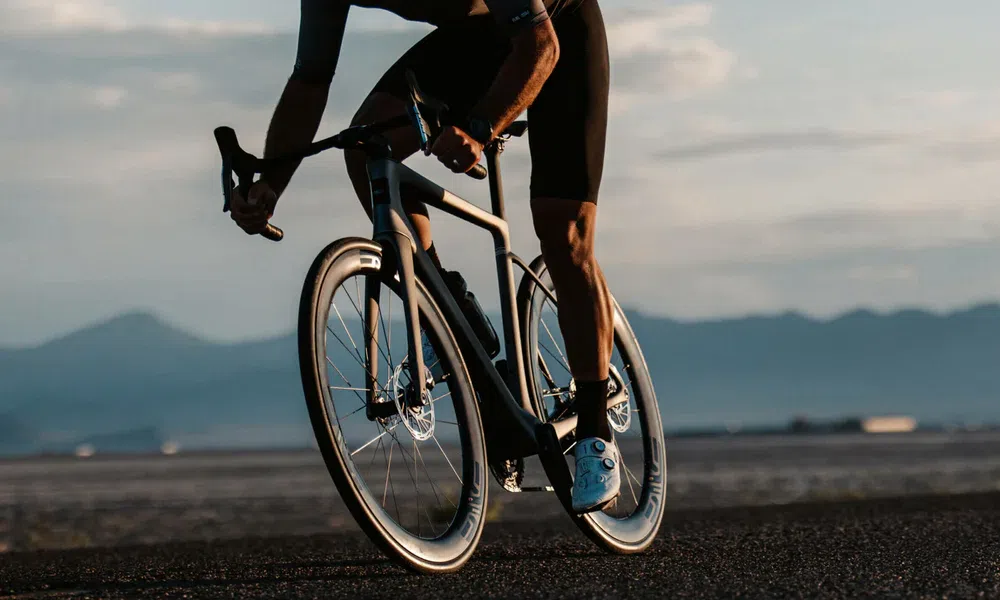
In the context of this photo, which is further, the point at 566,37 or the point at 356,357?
the point at 566,37

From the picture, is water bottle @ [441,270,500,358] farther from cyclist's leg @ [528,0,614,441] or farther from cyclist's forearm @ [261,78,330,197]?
cyclist's forearm @ [261,78,330,197]

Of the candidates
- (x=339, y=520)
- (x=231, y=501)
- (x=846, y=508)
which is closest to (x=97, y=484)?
(x=231, y=501)

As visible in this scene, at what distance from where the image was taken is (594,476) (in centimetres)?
436

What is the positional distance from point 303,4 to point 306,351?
130 cm

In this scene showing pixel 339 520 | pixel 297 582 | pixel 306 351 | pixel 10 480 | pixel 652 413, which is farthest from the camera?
pixel 10 480

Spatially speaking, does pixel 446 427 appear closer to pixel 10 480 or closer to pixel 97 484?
pixel 97 484

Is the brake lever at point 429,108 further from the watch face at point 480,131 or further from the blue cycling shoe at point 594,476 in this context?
the blue cycling shoe at point 594,476

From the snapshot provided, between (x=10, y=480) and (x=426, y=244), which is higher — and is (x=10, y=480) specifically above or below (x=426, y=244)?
below

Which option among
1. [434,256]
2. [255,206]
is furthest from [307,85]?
[434,256]

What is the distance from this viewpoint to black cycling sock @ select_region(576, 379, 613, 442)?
177 inches

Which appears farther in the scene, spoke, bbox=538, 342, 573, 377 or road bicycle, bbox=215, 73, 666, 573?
spoke, bbox=538, 342, 573, 377

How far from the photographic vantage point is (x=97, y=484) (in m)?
32.8

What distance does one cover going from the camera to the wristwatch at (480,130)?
382 cm

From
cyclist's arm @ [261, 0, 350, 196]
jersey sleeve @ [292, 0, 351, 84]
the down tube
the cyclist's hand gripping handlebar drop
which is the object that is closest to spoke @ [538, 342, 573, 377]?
the down tube
